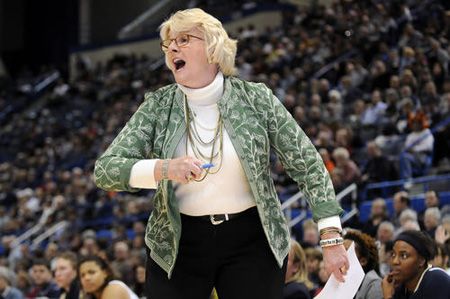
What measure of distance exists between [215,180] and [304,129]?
10025 mm

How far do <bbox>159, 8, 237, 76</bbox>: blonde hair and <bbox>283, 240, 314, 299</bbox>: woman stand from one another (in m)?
2.41

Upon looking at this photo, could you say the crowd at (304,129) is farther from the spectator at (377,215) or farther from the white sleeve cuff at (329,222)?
the white sleeve cuff at (329,222)

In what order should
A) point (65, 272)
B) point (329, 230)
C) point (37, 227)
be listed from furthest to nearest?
point (37, 227) < point (65, 272) < point (329, 230)

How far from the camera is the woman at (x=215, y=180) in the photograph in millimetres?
3166

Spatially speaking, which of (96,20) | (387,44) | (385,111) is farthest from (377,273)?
(96,20)

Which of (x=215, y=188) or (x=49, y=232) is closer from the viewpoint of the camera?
(x=215, y=188)

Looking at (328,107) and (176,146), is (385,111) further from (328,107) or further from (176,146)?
(176,146)

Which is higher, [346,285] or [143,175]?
[143,175]

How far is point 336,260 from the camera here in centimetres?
314

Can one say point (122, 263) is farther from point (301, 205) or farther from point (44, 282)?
point (301, 205)

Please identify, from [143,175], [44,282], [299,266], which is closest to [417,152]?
[44,282]

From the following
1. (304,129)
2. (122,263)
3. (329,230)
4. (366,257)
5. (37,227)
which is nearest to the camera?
(329,230)

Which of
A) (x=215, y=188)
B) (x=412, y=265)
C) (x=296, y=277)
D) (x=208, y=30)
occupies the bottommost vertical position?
(x=296, y=277)

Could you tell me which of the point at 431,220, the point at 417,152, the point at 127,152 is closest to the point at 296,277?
the point at 431,220
